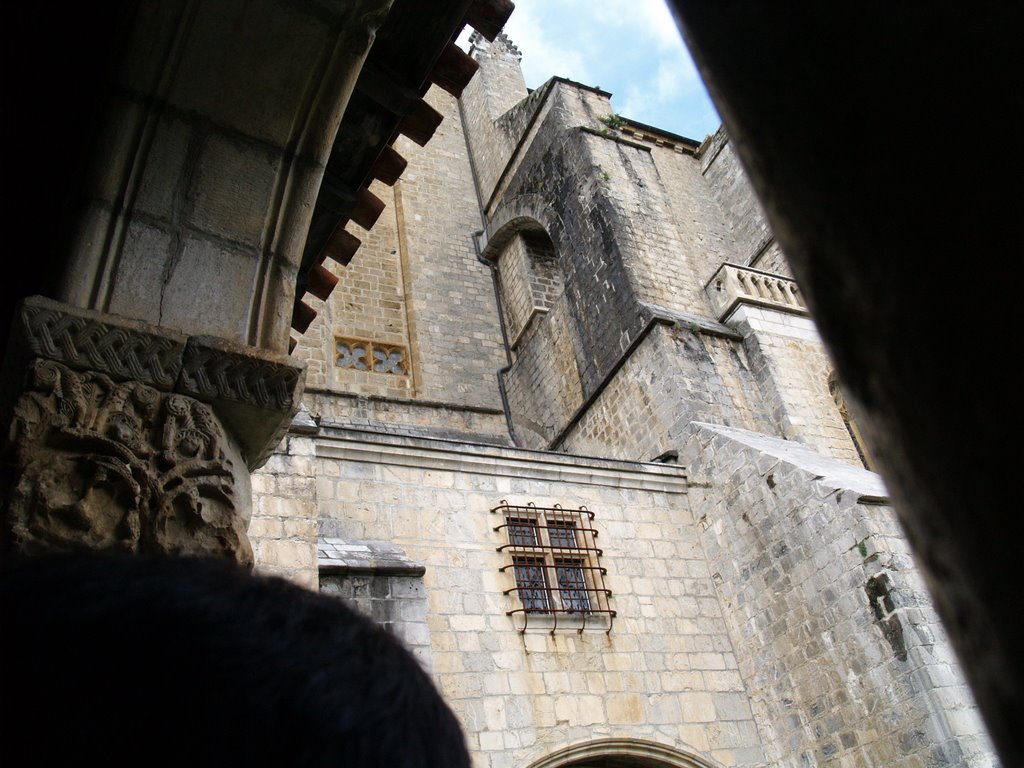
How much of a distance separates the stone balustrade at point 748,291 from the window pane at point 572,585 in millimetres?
4596

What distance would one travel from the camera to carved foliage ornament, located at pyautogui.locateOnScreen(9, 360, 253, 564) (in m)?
1.92

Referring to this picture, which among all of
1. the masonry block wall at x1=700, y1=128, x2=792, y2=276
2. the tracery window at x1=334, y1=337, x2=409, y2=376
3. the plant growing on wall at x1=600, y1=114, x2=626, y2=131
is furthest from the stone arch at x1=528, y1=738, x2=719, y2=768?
the plant growing on wall at x1=600, y1=114, x2=626, y2=131

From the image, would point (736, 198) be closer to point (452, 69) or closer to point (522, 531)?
point (522, 531)

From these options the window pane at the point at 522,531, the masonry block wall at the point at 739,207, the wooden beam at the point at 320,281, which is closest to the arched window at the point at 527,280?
the masonry block wall at the point at 739,207

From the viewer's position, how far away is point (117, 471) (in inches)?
80.0

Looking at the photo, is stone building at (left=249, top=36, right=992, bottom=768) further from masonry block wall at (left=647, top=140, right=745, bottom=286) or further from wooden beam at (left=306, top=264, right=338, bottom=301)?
wooden beam at (left=306, top=264, right=338, bottom=301)

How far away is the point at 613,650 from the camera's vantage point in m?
7.00

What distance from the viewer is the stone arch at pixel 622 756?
20.6 ft

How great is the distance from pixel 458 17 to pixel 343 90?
741 mm

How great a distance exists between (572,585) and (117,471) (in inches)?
228

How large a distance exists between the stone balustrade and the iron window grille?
413 cm

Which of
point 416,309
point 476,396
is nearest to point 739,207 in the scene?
point 476,396

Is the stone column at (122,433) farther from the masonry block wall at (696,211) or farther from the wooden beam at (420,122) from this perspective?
the masonry block wall at (696,211)

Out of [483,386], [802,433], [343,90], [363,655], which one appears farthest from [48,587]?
[483,386]
